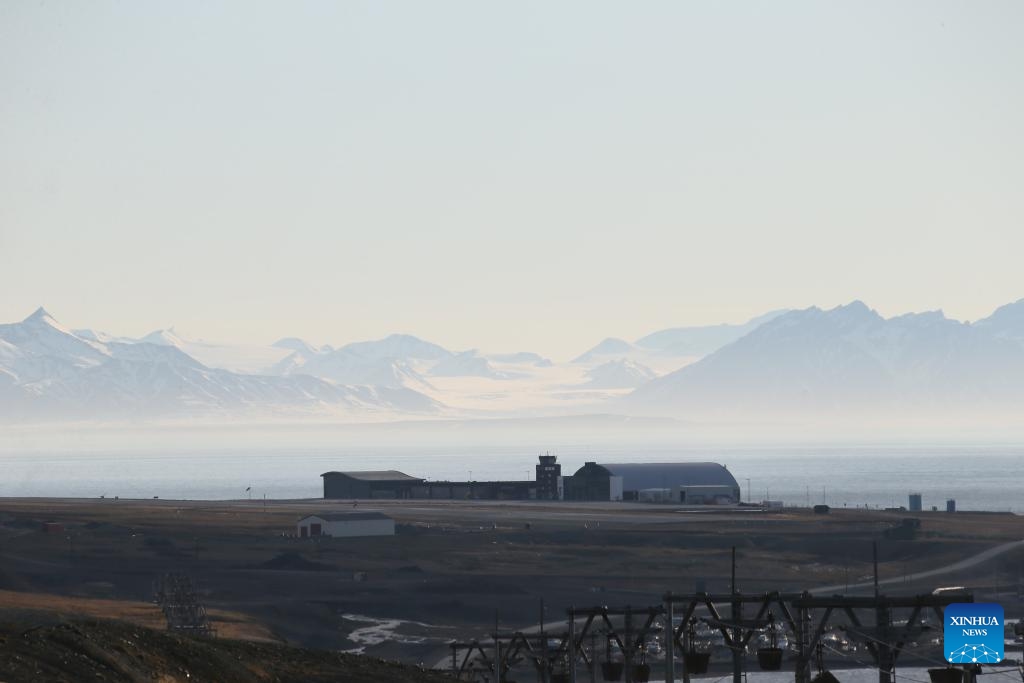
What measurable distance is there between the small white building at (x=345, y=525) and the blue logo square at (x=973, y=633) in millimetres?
139937

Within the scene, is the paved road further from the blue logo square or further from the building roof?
the blue logo square

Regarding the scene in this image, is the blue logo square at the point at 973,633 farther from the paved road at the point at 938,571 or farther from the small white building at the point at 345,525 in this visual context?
the small white building at the point at 345,525

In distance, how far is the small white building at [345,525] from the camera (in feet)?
575

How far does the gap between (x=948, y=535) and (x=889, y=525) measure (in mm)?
10607

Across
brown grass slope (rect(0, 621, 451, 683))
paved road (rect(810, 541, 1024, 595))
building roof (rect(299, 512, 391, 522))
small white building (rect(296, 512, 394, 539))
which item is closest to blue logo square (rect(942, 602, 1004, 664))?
brown grass slope (rect(0, 621, 451, 683))

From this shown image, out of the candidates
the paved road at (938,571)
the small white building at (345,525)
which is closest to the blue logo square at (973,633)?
the paved road at (938,571)

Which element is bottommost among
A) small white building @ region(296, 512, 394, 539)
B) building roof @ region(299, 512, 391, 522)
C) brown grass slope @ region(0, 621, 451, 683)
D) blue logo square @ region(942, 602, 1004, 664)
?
brown grass slope @ region(0, 621, 451, 683)

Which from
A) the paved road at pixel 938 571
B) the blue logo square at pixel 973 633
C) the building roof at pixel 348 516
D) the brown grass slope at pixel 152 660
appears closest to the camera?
the blue logo square at pixel 973 633

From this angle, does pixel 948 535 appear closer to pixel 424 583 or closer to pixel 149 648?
pixel 424 583

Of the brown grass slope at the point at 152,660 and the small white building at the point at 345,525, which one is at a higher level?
the small white building at the point at 345,525

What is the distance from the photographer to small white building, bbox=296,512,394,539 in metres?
175

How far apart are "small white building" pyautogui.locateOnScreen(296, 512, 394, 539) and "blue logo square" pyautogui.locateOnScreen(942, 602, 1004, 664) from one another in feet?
459

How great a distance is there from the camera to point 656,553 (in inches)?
6417

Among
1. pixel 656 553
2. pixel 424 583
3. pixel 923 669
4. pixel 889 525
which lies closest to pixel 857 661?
pixel 923 669
